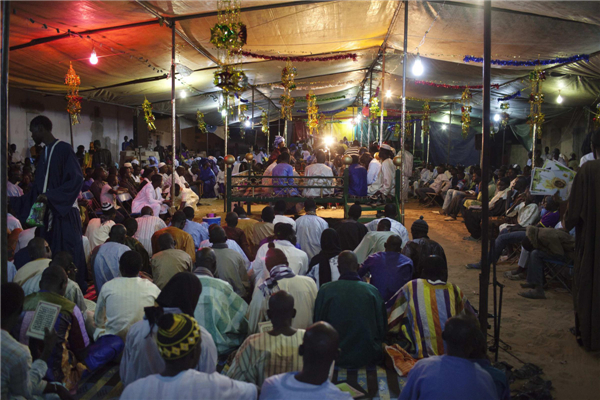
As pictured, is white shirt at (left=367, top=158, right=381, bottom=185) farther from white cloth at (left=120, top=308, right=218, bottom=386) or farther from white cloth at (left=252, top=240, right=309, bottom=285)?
white cloth at (left=120, top=308, right=218, bottom=386)

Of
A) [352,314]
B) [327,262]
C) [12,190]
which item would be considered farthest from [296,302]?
[12,190]

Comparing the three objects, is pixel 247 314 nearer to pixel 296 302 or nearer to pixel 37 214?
pixel 296 302

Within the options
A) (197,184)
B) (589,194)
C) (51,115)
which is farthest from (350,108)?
(589,194)

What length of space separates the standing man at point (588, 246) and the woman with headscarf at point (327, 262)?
2.24m

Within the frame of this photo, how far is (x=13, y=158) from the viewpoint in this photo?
1328 cm

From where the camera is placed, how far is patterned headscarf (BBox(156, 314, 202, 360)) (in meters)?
2.13

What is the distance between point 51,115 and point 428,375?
52.1ft

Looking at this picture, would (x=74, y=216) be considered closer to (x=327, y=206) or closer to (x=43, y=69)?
(x=43, y=69)

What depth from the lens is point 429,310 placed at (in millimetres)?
3727

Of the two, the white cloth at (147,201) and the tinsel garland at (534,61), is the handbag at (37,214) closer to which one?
the white cloth at (147,201)

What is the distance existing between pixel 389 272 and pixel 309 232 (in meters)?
2.13

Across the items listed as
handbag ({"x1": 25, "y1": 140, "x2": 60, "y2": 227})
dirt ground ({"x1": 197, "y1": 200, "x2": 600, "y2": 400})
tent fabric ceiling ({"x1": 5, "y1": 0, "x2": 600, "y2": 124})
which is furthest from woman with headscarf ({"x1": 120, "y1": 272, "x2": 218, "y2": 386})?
tent fabric ceiling ({"x1": 5, "y1": 0, "x2": 600, "y2": 124})

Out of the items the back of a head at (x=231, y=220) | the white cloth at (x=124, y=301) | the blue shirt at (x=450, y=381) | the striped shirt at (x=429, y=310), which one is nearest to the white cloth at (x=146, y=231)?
the back of a head at (x=231, y=220)

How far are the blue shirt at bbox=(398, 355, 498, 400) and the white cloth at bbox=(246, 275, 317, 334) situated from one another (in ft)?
4.99
